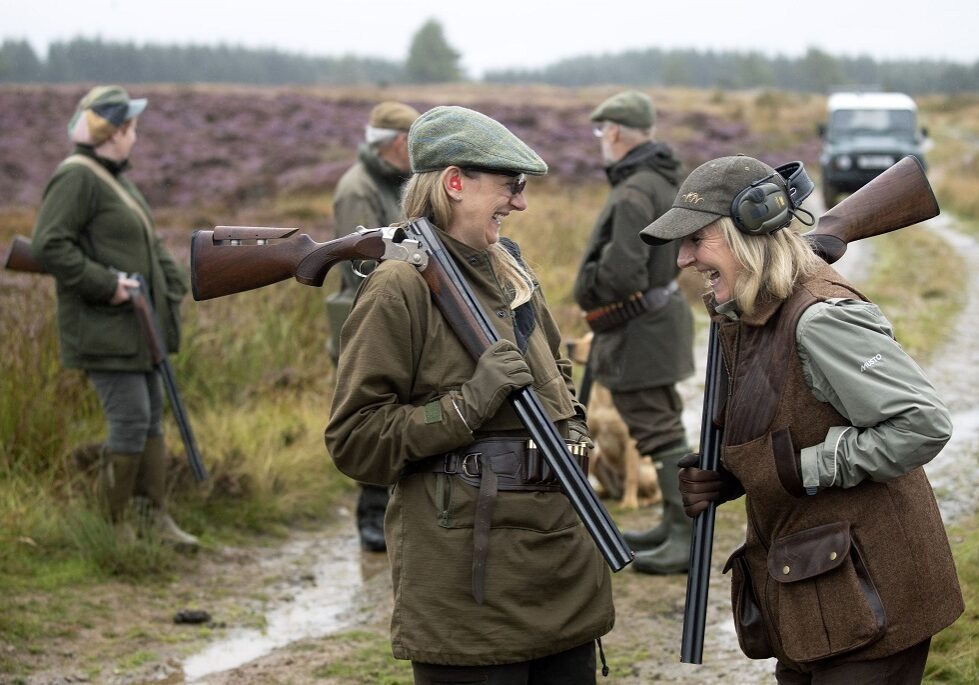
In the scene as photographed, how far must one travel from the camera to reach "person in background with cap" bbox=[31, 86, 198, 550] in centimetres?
562

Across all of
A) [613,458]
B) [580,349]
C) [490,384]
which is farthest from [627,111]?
[490,384]

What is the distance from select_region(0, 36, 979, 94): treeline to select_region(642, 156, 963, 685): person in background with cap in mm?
36671

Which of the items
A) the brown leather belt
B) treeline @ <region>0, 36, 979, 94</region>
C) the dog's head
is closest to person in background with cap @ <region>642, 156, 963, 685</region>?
the brown leather belt

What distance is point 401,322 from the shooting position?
2.95 metres

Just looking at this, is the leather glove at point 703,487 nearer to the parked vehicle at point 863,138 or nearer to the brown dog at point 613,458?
the brown dog at point 613,458

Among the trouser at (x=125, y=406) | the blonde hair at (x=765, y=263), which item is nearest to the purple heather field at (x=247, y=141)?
the trouser at (x=125, y=406)

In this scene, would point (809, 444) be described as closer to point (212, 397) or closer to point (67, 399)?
point (67, 399)

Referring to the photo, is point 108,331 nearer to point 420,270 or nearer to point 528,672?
point 420,270

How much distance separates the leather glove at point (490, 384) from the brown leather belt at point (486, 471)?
110mm

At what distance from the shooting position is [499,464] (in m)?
3.00

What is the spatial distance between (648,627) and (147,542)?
2.60 metres

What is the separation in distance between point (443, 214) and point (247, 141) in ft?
91.9

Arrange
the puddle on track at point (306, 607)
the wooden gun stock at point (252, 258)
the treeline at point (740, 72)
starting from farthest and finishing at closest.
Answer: the treeline at point (740, 72) → the puddle on track at point (306, 607) → the wooden gun stock at point (252, 258)

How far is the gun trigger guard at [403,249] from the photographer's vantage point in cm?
302
